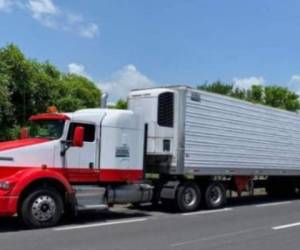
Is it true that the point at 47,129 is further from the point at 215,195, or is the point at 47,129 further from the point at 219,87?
the point at 219,87

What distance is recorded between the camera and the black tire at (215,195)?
18.9 m

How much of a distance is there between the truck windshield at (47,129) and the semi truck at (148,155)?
0.09 ft

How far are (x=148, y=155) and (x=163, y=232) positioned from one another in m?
5.25

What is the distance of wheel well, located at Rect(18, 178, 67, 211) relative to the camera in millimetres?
13438

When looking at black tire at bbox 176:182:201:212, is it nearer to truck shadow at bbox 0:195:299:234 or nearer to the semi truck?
the semi truck

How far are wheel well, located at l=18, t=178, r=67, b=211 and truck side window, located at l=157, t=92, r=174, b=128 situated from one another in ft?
14.4

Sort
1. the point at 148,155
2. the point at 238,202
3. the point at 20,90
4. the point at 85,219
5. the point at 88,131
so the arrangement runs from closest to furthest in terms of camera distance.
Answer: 1. the point at 88,131
2. the point at 85,219
3. the point at 148,155
4. the point at 238,202
5. the point at 20,90

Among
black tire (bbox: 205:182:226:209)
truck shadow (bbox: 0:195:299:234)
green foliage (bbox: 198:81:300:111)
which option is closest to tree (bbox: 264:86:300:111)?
green foliage (bbox: 198:81:300:111)

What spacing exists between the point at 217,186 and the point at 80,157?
6.01 meters

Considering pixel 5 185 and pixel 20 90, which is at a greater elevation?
pixel 20 90

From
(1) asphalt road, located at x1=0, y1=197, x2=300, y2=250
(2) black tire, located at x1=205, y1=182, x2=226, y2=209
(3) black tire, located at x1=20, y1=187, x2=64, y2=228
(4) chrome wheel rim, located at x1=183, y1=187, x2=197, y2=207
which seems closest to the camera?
(1) asphalt road, located at x1=0, y1=197, x2=300, y2=250

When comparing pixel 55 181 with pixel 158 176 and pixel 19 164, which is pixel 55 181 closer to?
pixel 19 164

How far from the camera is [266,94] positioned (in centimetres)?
6431

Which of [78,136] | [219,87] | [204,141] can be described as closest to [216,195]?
[204,141]
